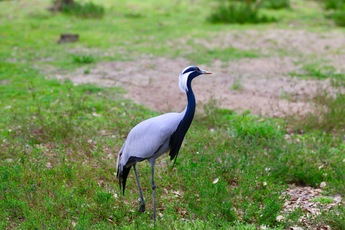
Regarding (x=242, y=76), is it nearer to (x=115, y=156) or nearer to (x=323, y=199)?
(x=115, y=156)

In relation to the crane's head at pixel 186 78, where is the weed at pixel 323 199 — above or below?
below

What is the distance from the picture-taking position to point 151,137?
5410 millimetres

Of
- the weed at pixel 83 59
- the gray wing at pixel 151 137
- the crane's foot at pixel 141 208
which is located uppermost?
the gray wing at pixel 151 137

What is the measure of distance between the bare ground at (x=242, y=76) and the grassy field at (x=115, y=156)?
39 cm

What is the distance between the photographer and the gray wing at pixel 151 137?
5.37 metres

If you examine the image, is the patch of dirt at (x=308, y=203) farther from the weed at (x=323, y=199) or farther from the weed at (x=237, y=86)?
the weed at (x=237, y=86)

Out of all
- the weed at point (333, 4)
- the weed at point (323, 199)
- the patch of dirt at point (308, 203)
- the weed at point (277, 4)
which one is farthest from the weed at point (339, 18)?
the weed at point (323, 199)

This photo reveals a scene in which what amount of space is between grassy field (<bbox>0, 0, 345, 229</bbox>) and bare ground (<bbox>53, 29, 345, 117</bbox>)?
15.5 inches

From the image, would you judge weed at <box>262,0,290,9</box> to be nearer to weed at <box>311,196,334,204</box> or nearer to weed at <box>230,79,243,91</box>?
weed at <box>230,79,243,91</box>

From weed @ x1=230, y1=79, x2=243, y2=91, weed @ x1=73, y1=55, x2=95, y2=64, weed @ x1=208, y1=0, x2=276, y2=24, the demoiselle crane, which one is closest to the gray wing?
the demoiselle crane

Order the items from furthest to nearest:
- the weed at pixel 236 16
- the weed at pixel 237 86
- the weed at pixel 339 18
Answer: the weed at pixel 236 16 < the weed at pixel 339 18 < the weed at pixel 237 86

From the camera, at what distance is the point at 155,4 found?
61.1ft

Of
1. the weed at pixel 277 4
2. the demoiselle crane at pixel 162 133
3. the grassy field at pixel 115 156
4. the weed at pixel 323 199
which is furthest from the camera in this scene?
the weed at pixel 277 4

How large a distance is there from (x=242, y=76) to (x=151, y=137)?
5784 mm
